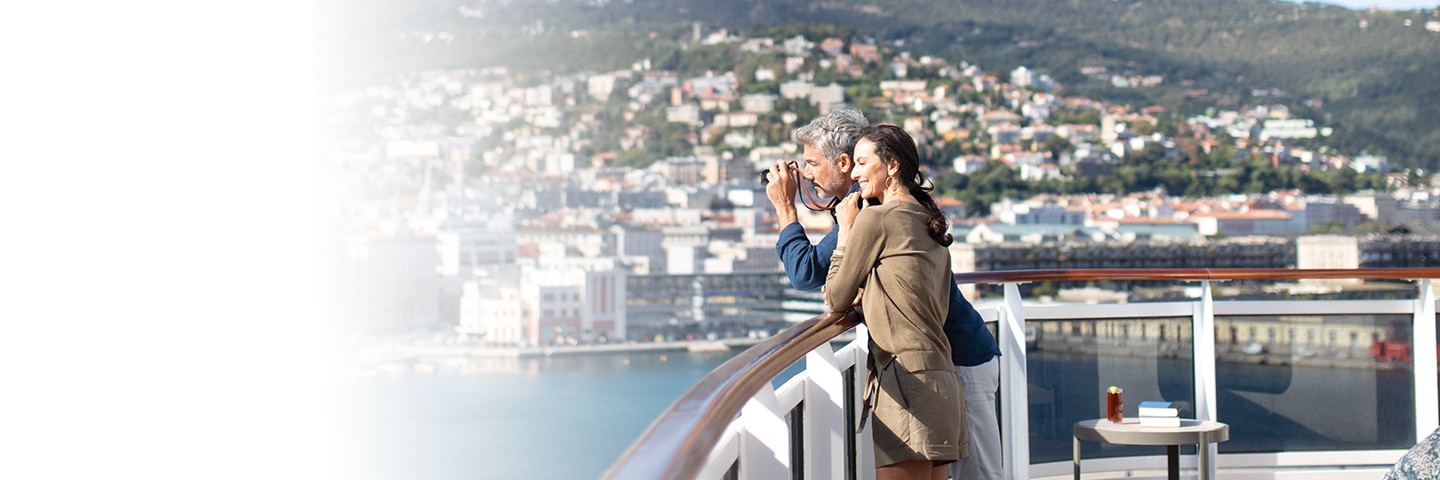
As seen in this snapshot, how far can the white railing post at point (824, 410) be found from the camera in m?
1.18

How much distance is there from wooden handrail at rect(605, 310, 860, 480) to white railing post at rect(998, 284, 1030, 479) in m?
1.08

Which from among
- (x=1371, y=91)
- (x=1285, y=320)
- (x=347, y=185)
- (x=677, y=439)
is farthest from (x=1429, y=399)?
(x=347, y=185)

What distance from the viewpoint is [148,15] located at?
46.8m

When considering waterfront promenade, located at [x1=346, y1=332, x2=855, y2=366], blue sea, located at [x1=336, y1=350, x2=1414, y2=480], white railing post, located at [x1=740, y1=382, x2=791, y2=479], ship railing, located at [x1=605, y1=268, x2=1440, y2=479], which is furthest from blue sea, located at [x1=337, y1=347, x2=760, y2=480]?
white railing post, located at [x1=740, y1=382, x2=791, y2=479]

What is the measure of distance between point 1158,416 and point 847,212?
35.2 inches

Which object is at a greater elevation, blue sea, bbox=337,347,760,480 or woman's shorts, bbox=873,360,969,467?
woman's shorts, bbox=873,360,969,467

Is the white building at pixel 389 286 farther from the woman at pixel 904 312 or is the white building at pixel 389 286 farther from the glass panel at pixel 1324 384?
the woman at pixel 904 312

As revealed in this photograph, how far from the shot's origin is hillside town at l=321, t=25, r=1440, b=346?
36688 millimetres

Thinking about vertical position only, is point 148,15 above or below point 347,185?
above

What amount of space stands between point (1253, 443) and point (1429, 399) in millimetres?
310

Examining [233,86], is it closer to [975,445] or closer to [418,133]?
[418,133]

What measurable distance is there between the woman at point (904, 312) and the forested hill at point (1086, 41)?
41.4m

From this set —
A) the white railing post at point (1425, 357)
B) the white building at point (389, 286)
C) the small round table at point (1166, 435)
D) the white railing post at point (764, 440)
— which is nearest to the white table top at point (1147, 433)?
the small round table at point (1166, 435)

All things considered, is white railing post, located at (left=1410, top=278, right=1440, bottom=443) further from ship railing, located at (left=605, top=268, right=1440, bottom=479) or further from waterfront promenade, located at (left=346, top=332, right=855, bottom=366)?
waterfront promenade, located at (left=346, top=332, right=855, bottom=366)
